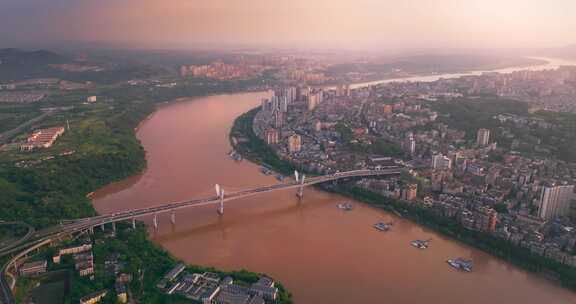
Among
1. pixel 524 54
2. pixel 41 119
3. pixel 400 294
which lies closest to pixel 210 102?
pixel 41 119

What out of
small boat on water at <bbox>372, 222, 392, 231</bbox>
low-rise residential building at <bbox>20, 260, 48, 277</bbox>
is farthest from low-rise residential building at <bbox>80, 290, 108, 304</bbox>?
small boat on water at <bbox>372, 222, 392, 231</bbox>

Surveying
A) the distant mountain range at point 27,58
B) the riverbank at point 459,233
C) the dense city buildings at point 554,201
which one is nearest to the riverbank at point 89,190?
the riverbank at point 459,233

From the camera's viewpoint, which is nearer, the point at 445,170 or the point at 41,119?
the point at 445,170

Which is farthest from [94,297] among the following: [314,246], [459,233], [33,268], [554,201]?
[554,201]

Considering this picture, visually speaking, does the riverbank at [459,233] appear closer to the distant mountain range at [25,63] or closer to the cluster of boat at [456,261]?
the cluster of boat at [456,261]

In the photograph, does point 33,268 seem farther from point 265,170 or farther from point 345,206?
point 265,170

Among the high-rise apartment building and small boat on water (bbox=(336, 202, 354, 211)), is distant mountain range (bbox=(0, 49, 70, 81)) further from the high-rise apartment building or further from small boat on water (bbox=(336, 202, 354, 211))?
small boat on water (bbox=(336, 202, 354, 211))

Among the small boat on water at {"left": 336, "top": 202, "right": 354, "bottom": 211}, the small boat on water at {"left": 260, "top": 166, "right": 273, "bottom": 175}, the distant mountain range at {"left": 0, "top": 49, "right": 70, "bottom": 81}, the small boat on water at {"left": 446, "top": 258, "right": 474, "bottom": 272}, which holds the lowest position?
the small boat on water at {"left": 446, "top": 258, "right": 474, "bottom": 272}

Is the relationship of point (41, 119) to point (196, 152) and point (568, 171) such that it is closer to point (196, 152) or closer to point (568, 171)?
point (196, 152)
